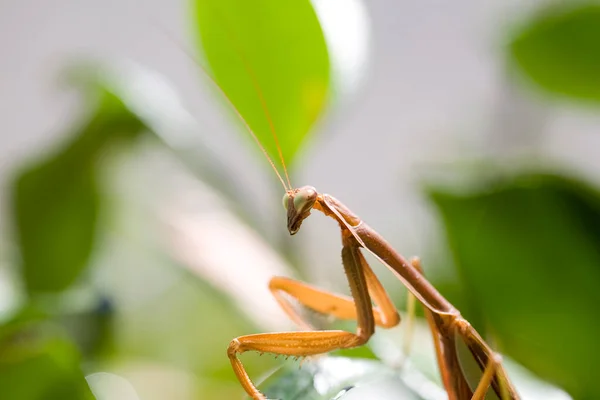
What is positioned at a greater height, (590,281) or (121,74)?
(121,74)

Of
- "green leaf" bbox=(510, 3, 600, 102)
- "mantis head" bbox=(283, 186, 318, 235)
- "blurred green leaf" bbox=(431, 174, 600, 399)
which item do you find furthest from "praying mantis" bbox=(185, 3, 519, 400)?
"green leaf" bbox=(510, 3, 600, 102)

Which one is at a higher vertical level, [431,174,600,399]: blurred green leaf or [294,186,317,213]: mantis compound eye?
[294,186,317,213]: mantis compound eye

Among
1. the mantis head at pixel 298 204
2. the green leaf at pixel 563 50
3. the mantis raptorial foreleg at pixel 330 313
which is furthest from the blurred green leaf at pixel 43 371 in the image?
the green leaf at pixel 563 50

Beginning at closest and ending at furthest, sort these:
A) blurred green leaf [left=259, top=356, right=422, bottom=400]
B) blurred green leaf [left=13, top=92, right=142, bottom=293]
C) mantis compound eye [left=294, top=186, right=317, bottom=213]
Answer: blurred green leaf [left=259, top=356, right=422, bottom=400]
mantis compound eye [left=294, top=186, right=317, bottom=213]
blurred green leaf [left=13, top=92, right=142, bottom=293]

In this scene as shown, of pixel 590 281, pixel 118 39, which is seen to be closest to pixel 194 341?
pixel 590 281

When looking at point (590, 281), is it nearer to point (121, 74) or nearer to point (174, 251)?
point (174, 251)

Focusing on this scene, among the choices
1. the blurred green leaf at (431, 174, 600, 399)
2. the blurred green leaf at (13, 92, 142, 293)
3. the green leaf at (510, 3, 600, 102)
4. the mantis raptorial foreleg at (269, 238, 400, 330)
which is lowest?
the blurred green leaf at (431, 174, 600, 399)

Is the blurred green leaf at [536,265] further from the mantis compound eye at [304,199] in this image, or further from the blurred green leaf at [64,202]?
the blurred green leaf at [64,202]

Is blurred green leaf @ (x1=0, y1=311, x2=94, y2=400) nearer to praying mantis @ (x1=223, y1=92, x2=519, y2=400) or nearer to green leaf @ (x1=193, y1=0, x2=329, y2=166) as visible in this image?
praying mantis @ (x1=223, y1=92, x2=519, y2=400)
